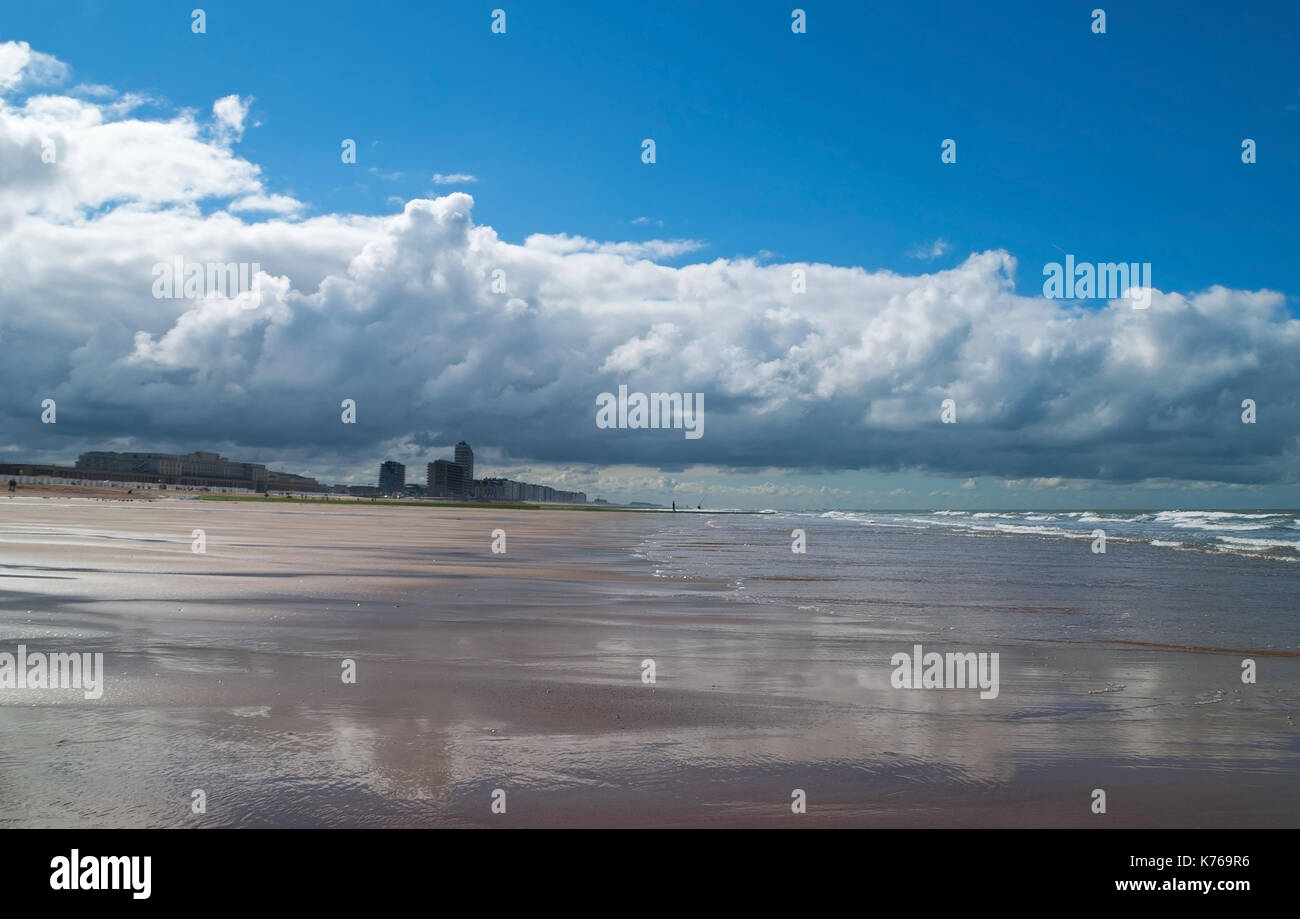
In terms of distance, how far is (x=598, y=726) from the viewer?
23.5ft

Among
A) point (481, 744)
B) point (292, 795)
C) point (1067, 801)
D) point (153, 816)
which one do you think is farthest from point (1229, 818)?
point (153, 816)

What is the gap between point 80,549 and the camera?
2255 centimetres

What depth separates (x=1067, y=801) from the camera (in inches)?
223

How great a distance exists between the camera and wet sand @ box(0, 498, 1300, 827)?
213 inches

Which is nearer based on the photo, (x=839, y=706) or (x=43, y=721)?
(x=43, y=721)

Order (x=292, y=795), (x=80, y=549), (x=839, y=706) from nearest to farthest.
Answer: (x=292, y=795) < (x=839, y=706) < (x=80, y=549)

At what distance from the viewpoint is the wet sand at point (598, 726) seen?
5.41m

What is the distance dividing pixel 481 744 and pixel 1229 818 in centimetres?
531

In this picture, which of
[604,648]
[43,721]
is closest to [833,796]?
[604,648]
